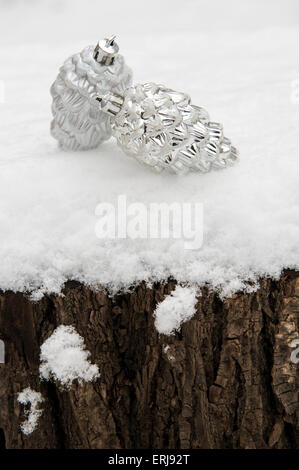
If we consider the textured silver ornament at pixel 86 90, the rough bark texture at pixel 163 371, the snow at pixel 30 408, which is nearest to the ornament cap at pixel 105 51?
the textured silver ornament at pixel 86 90

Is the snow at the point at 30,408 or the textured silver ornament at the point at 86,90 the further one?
the textured silver ornament at the point at 86,90

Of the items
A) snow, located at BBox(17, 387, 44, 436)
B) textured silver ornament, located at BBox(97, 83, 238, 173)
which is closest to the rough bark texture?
snow, located at BBox(17, 387, 44, 436)

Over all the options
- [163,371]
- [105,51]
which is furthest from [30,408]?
[105,51]

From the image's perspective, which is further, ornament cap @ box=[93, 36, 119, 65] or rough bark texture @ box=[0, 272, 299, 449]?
ornament cap @ box=[93, 36, 119, 65]

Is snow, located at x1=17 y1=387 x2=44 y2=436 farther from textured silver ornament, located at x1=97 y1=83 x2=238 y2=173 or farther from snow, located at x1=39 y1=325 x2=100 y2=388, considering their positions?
textured silver ornament, located at x1=97 y1=83 x2=238 y2=173

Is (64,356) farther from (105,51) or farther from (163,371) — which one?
(105,51)

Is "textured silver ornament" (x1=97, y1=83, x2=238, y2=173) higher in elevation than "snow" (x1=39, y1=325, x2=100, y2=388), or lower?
higher

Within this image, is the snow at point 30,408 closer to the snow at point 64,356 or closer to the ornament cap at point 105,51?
the snow at point 64,356
